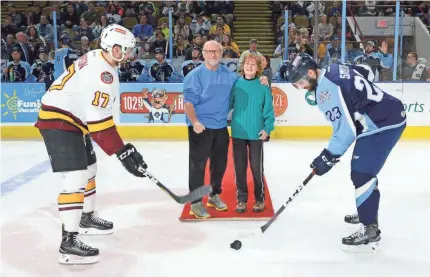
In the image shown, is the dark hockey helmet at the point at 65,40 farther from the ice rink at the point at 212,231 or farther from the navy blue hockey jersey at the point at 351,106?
the navy blue hockey jersey at the point at 351,106

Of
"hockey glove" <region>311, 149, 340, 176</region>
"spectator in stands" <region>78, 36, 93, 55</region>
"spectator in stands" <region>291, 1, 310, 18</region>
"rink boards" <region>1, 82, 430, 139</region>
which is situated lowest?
"rink boards" <region>1, 82, 430, 139</region>

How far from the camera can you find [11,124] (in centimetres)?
746

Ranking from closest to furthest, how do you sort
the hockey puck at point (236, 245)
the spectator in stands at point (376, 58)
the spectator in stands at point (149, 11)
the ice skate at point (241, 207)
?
the hockey puck at point (236, 245) < the ice skate at point (241, 207) < the spectator in stands at point (376, 58) < the spectator in stands at point (149, 11)

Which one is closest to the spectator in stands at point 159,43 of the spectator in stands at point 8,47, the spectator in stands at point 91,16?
the spectator in stands at point 91,16

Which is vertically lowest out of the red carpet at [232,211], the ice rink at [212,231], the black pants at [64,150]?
the ice rink at [212,231]

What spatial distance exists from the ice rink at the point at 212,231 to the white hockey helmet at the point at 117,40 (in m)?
1.18

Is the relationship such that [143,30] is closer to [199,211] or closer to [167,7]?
[167,7]

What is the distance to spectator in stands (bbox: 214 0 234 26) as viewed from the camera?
10.8 metres

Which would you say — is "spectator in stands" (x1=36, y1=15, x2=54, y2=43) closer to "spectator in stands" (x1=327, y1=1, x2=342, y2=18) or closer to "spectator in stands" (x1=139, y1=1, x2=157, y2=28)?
"spectator in stands" (x1=139, y1=1, x2=157, y2=28)

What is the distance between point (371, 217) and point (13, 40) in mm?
7545

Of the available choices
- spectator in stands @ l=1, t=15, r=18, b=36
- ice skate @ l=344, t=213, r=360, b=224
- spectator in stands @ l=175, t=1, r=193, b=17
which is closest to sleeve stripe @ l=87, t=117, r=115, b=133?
ice skate @ l=344, t=213, r=360, b=224

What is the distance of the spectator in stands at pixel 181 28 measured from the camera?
9.71 meters

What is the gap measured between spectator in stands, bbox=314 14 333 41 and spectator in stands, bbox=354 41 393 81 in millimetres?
742

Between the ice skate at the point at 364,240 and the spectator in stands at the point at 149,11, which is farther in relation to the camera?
the spectator in stands at the point at 149,11
